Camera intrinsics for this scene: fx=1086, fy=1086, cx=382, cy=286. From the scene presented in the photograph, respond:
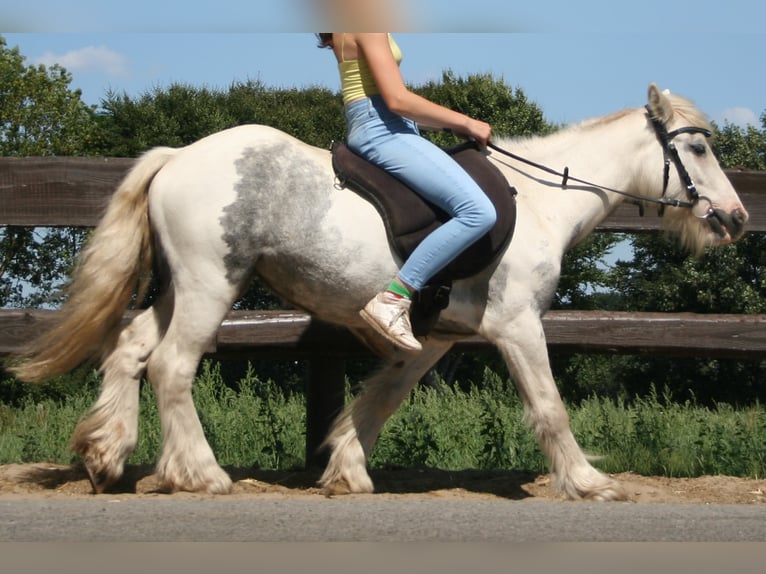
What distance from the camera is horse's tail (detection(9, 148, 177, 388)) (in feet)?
18.4

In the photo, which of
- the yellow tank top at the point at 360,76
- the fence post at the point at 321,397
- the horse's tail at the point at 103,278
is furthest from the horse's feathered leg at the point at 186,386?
the fence post at the point at 321,397

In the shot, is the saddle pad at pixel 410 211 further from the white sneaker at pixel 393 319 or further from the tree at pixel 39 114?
the tree at pixel 39 114

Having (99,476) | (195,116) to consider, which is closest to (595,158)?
(99,476)

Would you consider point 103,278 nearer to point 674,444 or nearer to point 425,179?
point 425,179

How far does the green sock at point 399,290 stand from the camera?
530cm

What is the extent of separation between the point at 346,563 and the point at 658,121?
3.68m

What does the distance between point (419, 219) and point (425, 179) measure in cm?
20

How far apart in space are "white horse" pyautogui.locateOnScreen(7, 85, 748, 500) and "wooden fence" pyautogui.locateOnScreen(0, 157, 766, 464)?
2.24ft

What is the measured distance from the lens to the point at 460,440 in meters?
7.49

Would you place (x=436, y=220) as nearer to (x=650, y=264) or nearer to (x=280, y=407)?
(x=280, y=407)

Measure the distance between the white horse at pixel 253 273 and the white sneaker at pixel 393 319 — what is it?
0.53 feet

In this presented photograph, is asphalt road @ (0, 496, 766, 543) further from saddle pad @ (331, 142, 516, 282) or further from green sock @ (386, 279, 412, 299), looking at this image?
saddle pad @ (331, 142, 516, 282)

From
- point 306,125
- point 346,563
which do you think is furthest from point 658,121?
point 306,125

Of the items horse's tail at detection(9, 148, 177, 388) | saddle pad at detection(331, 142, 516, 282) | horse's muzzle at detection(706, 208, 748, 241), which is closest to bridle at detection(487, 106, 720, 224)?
horse's muzzle at detection(706, 208, 748, 241)
